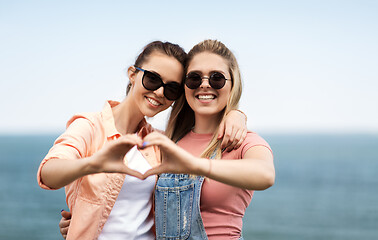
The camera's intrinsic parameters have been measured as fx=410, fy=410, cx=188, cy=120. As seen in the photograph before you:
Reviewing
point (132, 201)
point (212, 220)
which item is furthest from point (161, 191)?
point (212, 220)

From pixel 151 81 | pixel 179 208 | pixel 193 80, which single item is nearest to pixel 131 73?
pixel 151 81

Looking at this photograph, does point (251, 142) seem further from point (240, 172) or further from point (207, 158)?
point (240, 172)

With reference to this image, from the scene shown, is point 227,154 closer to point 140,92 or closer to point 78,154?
point 140,92

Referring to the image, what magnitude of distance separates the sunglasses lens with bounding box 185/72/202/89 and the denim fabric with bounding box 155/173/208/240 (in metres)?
0.81

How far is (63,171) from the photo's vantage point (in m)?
2.62

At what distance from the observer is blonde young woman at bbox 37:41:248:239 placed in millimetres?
3243

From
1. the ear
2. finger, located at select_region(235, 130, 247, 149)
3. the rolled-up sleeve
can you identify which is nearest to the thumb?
the rolled-up sleeve

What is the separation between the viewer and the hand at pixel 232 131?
3408mm

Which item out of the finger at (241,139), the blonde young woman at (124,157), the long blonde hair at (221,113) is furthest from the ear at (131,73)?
the finger at (241,139)

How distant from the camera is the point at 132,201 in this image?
356 centimetres

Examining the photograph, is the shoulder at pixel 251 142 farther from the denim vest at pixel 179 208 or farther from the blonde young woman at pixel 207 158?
the denim vest at pixel 179 208

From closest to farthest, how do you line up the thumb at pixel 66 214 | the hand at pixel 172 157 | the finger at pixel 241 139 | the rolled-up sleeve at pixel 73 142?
the hand at pixel 172 157 → the rolled-up sleeve at pixel 73 142 → the finger at pixel 241 139 → the thumb at pixel 66 214

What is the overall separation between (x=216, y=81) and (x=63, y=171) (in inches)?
63.9

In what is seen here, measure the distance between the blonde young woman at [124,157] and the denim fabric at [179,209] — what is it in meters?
0.15
